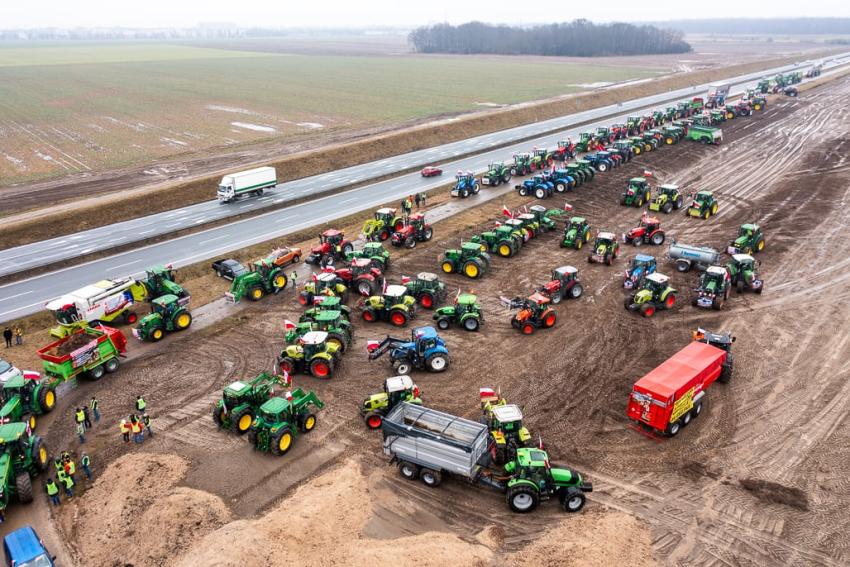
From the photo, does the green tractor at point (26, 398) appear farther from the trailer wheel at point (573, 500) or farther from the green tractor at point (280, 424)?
the trailer wheel at point (573, 500)

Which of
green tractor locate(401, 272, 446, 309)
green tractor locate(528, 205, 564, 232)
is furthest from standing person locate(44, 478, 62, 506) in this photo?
green tractor locate(528, 205, 564, 232)

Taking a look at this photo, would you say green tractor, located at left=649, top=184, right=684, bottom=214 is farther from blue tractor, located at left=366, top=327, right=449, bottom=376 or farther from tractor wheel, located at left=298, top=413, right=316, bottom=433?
tractor wheel, located at left=298, top=413, right=316, bottom=433

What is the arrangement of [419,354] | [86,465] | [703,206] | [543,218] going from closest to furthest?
[86,465], [419,354], [543,218], [703,206]

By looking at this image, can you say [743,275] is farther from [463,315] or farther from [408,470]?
[408,470]

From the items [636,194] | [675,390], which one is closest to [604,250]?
[636,194]

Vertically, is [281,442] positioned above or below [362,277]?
below

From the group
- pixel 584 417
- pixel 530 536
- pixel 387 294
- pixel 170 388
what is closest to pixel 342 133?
pixel 387 294
